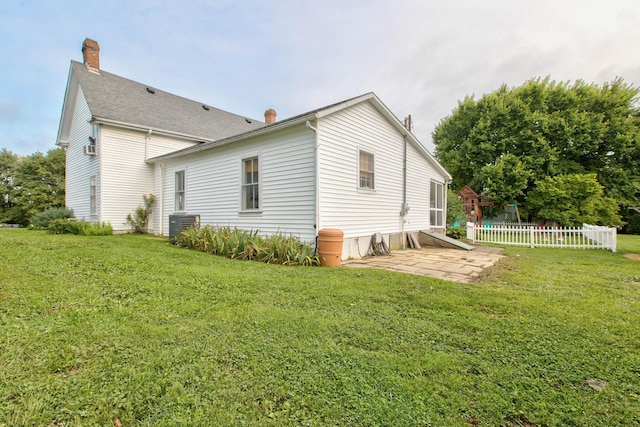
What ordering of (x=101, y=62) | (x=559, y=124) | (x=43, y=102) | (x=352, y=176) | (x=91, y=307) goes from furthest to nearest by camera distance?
(x=559, y=124) < (x=43, y=102) < (x=101, y=62) < (x=352, y=176) < (x=91, y=307)

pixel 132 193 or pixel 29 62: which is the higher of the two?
pixel 29 62

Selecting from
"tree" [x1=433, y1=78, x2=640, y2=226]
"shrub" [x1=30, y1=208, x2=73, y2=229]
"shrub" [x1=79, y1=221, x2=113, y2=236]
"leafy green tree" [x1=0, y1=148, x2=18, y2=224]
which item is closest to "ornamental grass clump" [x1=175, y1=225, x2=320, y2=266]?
"shrub" [x1=79, y1=221, x2=113, y2=236]

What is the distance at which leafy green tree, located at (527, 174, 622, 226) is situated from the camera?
672 inches

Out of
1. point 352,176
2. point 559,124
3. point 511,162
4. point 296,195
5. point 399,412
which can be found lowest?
point 399,412

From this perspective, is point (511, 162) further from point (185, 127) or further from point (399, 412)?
point (399, 412)

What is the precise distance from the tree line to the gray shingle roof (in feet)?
58.7

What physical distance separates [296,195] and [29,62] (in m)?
16.5

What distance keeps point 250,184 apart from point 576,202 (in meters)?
20.7

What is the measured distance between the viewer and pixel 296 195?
7.01m

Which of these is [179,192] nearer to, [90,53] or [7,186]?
[90,53]

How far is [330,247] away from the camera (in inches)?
240

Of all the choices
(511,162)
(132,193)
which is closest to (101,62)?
(132,193)

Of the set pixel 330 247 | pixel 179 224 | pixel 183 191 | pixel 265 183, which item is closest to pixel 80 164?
pixel 183 191

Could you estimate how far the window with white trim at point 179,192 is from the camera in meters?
10.7
